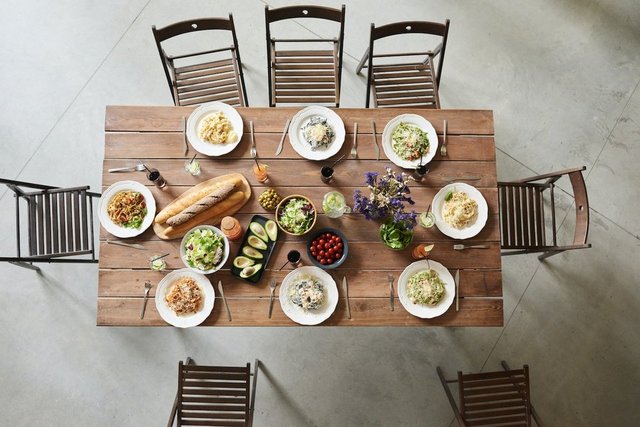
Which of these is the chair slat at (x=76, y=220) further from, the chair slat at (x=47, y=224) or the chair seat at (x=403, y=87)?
the chair seat at (x=403, y=87)

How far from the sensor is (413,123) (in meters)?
2.77

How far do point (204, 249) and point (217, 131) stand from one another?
0.70 m

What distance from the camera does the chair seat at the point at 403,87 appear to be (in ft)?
10.9

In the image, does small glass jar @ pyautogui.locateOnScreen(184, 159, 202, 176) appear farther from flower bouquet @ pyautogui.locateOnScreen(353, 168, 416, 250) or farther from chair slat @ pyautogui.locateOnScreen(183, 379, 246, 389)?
chair slat @ pyautogui.locateOnScreen(183, 379, 246, 389)

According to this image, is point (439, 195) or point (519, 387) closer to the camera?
point (439, 195)

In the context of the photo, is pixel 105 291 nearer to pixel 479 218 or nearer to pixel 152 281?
pixel 152 281

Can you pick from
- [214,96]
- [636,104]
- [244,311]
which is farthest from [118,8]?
[636,104]

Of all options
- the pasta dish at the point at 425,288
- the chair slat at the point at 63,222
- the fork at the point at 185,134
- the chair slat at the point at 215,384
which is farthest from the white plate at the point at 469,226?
the chair slat at the point at 63,222

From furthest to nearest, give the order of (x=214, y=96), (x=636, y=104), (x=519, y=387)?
(x=636, y=104), (x=214, y=96), (x=519, y=387)

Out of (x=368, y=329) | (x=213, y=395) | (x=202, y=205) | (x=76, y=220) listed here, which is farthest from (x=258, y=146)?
(x=368, y=329)

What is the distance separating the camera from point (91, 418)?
11.2ft

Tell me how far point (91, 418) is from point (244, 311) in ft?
5.99

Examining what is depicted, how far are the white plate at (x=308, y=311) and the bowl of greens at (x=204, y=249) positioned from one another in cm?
38

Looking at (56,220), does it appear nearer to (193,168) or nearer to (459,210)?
(193,168)
